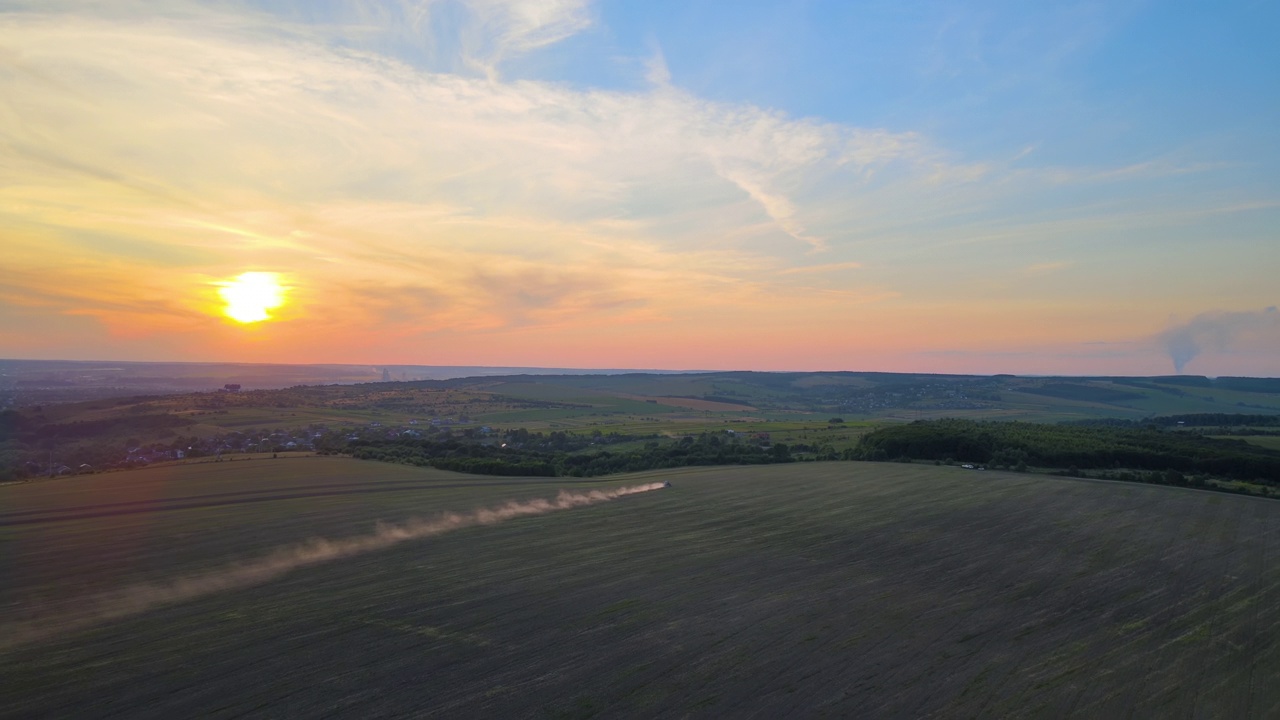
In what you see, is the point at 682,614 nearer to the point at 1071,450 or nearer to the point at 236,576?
the point at 236,576

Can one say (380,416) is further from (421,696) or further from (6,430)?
(421,696)

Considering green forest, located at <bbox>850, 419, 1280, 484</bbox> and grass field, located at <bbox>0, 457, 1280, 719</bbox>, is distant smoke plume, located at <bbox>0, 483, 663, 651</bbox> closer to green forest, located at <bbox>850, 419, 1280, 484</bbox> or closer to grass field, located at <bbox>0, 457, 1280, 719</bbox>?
grass field, located at <bbox>0, 457, 1280, 719</bbox>

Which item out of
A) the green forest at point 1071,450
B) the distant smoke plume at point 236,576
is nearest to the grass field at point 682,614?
the distant smoke plume at point 236,576

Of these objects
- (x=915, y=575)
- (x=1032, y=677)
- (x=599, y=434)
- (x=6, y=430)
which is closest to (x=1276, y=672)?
(x=1032, y=677)

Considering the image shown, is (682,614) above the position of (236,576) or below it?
above

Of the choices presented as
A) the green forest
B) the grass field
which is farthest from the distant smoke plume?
the green forest

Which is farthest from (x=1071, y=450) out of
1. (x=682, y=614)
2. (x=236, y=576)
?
(x=236, y=576)
